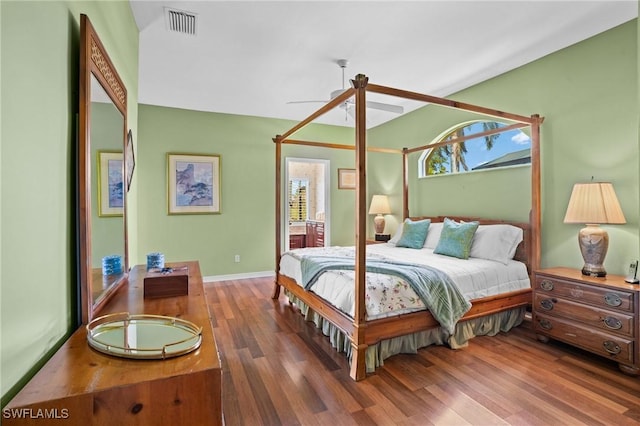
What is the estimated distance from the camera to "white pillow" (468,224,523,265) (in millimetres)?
3162

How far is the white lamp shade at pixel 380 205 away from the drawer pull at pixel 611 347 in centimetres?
330

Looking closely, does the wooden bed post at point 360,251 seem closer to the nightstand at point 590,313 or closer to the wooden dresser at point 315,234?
the nightstand at point 590,313

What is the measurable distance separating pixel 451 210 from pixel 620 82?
6.80 ft

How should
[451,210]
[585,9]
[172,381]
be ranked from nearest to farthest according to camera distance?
[172,381] → [585,9] → [451,210]

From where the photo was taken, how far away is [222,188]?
509 cm

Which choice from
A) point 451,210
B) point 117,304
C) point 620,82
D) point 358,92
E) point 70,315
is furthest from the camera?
point 451,210

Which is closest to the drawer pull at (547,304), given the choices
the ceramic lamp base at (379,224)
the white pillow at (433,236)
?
the white pillow at (433,236)

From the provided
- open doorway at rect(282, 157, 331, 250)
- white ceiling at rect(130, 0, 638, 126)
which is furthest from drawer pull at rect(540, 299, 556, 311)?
open doorway at rect(282, 157, 331, 250)

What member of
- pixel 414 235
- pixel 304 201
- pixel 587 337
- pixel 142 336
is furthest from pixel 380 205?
pixel 142 336

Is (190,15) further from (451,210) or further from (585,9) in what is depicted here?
(451,210)

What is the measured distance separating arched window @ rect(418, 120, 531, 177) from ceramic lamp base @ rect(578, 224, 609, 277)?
1.06 meters

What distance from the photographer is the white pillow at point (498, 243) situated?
3.16m

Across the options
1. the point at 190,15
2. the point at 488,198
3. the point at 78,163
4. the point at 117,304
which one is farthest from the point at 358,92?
the point at 488,198

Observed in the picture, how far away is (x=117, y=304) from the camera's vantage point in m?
1.52
